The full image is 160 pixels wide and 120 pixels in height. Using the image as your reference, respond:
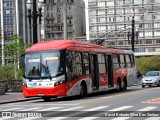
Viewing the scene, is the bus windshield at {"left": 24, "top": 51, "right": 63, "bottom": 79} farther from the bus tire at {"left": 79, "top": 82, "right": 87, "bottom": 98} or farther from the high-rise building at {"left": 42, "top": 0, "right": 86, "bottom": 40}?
the high-rise building at {"left": 42, "top": 0, "right": 86, "bottom": 40}

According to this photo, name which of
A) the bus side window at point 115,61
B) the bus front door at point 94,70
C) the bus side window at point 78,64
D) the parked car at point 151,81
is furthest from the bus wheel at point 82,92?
the parked car at point 151,81

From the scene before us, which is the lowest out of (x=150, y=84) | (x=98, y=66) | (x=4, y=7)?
(x=150, y=84)

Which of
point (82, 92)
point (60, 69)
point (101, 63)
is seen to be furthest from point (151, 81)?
point (60, 69)

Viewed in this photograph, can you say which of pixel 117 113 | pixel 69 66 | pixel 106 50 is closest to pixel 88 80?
pixel 69 66

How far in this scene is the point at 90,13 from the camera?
158m

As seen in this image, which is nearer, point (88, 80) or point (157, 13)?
point (88, 80)

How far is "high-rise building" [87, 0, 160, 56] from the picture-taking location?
152 m

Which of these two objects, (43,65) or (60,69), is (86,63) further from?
(43,65)

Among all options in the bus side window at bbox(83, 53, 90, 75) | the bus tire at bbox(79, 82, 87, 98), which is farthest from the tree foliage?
the bus tire at bbox(79, 82, 87, 98)

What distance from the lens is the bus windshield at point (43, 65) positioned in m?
24.8

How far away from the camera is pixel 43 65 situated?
25.0 metres

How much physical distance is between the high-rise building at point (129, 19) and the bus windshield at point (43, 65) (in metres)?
126

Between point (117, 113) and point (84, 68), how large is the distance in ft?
36.2

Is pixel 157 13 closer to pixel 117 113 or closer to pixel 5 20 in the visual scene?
pixel 5 20
